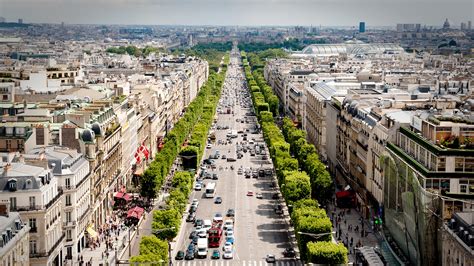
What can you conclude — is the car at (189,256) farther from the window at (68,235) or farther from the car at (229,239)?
the window at (68,235)

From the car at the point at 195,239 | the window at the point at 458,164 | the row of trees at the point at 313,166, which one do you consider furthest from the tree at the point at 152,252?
the row of trees at the point at 313,166

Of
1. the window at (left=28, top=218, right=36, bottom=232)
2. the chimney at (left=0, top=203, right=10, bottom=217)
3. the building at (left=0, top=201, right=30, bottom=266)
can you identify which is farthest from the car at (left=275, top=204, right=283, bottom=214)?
the chimney at (left=0, top=203, right=10, bottom=217)

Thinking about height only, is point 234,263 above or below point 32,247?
below

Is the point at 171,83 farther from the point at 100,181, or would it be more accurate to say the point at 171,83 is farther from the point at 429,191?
the point at 429,191

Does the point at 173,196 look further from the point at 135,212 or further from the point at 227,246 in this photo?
the point at 227,246

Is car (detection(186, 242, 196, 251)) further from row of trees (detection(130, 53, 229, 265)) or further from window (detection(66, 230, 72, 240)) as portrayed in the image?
window (detection(66, 230, 72, 240))

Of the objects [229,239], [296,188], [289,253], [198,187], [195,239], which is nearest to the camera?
[289,253]

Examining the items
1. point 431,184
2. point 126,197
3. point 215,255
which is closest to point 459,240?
point 431,184

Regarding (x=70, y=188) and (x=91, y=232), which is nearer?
(x=70, y=188)
